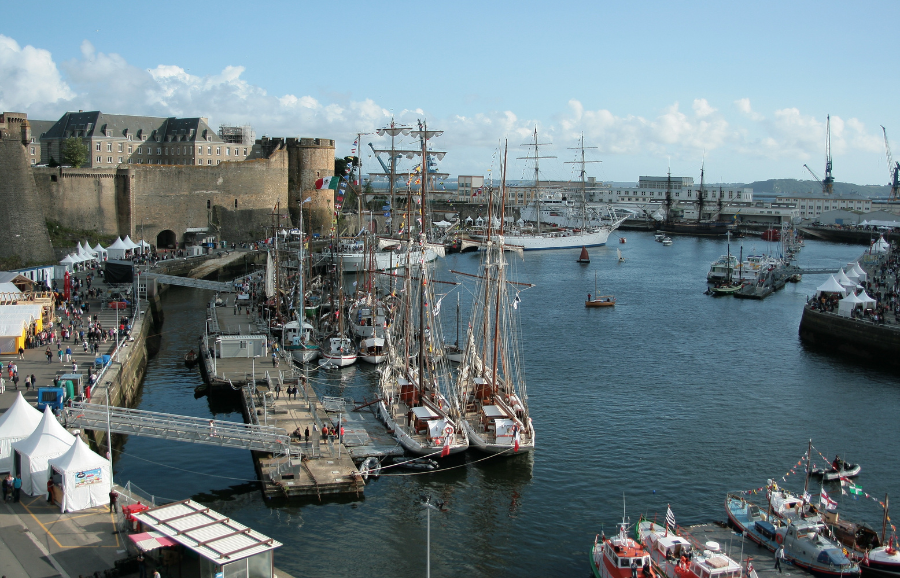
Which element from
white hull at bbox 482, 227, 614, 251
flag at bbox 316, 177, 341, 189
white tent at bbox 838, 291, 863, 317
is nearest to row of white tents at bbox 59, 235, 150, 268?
flag at bbox 316, 177, 341, 189

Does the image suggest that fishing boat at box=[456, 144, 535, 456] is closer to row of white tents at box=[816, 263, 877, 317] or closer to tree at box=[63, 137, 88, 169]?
row of white tents at box=[816, 263, 877, 317]

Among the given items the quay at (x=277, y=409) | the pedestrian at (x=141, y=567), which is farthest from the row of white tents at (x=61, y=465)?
the quay at (x=277, y=409)

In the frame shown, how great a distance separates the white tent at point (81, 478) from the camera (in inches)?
701

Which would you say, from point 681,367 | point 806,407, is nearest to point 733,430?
→ point 806,407

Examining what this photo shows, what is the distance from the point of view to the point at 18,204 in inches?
1913

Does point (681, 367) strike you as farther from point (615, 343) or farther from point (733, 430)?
point (733, 430)

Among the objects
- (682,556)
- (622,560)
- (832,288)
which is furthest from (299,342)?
(832,288)

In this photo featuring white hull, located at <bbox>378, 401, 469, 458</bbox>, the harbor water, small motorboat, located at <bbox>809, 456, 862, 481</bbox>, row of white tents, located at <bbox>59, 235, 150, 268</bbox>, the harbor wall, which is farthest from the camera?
row of white tents, located at <bbox>59, 235, 150, 268</bbox>

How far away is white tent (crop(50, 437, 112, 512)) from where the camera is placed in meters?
17.8

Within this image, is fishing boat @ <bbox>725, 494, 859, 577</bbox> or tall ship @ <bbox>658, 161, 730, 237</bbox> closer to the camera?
fishing boat @ <bbox>725, 494, 859, 577</bbox>

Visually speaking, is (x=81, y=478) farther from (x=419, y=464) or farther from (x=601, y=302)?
(x=601, y=302)

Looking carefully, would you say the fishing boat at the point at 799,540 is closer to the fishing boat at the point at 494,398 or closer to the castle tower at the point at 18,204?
the fishing boat at the point at 494,398

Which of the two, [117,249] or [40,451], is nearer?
[40,451]

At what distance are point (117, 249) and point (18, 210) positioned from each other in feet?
26.9
